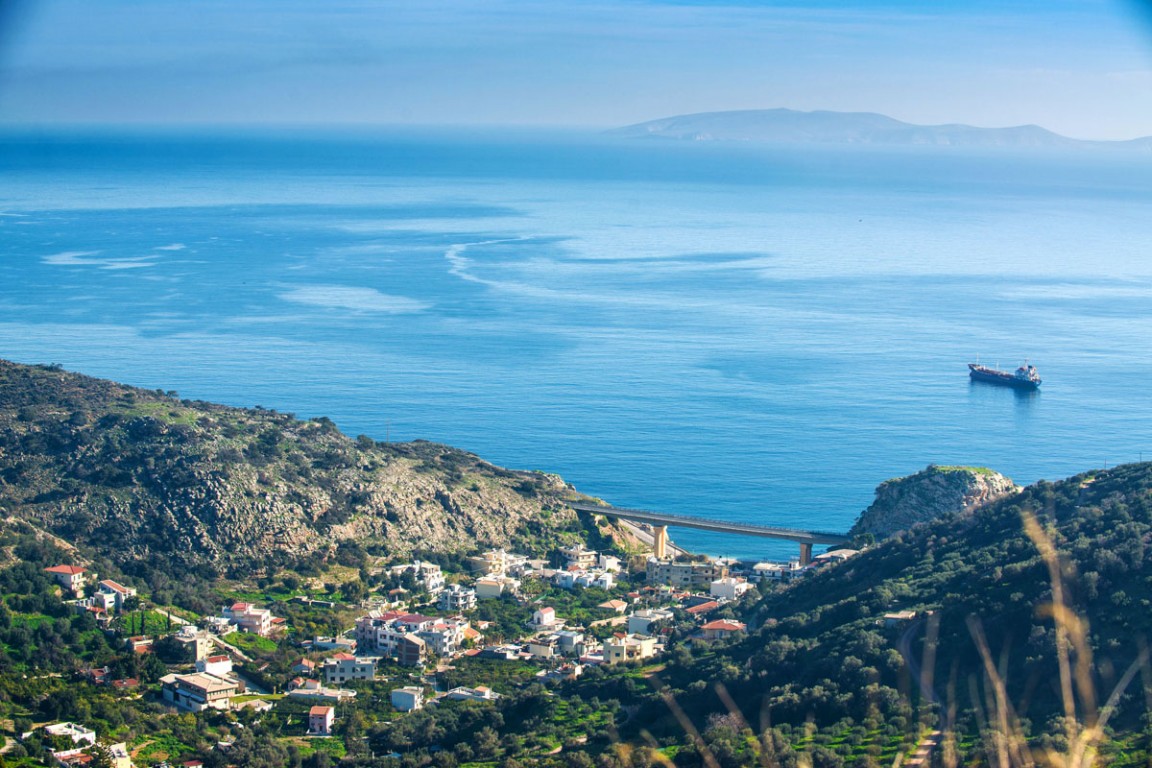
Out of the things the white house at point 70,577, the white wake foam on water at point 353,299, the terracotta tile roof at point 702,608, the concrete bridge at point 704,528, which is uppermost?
the white wake foam on water at point 353,299

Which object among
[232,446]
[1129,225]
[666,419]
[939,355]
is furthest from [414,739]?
[1129,225]

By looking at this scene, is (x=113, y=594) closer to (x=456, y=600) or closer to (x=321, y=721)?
(x=456, y=600)

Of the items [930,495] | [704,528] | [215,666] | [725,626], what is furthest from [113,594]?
[930,495]

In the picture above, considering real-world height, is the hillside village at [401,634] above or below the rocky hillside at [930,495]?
below

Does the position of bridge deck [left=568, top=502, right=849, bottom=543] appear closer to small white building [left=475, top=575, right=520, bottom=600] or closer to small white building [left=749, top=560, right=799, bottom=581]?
small white building [left=749, top=560, right=799, bottom=581]

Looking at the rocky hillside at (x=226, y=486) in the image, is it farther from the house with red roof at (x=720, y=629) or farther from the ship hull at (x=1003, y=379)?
the ship hull at (x=1003, y=379)

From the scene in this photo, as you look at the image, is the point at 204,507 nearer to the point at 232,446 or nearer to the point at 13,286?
the point at 232,446

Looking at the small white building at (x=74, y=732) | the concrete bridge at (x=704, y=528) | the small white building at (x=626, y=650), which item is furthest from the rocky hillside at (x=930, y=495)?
the small white building at (x=74, y=732)
